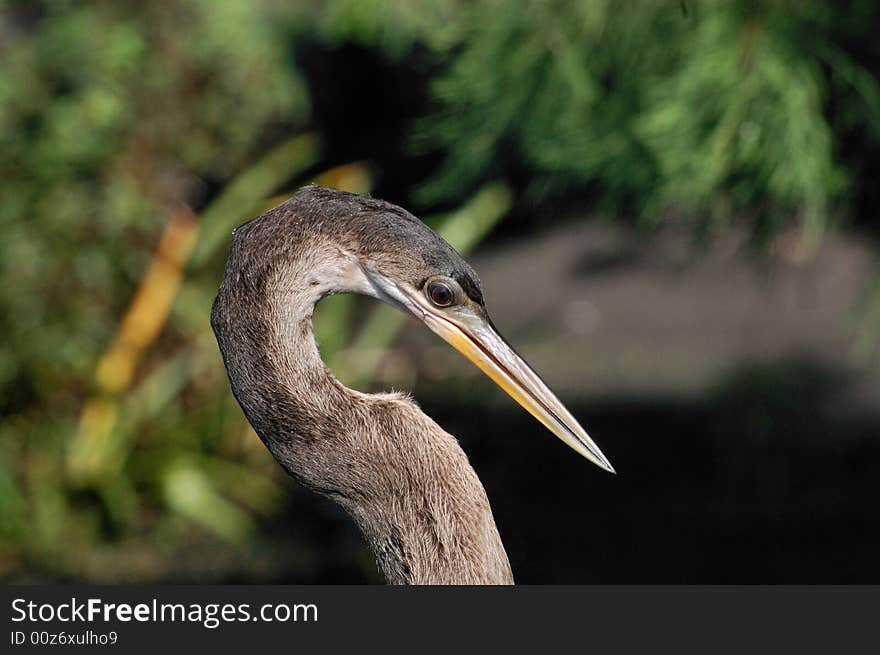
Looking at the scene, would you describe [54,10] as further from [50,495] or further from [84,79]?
[50,495]

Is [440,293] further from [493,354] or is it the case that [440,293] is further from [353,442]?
[353,442]

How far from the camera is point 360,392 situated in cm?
187

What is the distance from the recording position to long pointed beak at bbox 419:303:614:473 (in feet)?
6.42

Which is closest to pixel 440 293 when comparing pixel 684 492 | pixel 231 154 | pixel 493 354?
pixel 493 354

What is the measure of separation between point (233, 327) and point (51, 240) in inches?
155

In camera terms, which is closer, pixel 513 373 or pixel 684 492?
pixel 513 373

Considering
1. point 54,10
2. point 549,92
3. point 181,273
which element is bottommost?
point 549,92

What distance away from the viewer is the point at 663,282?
746 cm

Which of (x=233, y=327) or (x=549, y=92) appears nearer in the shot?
(x=233, y=327)

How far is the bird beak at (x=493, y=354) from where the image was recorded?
1.93 m

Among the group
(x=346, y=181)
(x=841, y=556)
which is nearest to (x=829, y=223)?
(x=841, y=556)

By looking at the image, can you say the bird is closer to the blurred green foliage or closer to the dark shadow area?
the blurred green foliage

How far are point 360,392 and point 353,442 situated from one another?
3.1 inches

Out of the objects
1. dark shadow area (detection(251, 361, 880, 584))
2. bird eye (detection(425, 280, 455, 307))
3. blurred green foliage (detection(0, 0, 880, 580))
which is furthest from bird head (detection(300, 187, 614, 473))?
dark shadow area (detection(251, 361, 880, 584))
